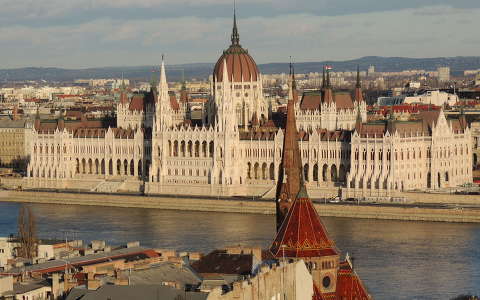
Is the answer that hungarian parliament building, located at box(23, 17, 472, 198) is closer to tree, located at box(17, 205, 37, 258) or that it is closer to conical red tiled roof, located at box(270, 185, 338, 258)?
tree, located at box(17, 205, 37, 258)

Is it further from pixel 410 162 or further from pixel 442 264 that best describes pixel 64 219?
pixel 442 264

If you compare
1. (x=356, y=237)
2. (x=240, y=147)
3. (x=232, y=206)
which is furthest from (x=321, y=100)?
(x=356, y=237)

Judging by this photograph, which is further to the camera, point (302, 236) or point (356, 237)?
point (356, 237)

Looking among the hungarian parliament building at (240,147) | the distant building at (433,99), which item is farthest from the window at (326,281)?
the distant building at (433,99)

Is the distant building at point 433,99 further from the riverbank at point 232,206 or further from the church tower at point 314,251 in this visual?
the church tower at point 314,251

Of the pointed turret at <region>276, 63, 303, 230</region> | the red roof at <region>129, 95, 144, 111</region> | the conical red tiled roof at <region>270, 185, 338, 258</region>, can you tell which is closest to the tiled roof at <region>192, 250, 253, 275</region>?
the conical red tiled roof at <region>270, 185, 338, 258</region>

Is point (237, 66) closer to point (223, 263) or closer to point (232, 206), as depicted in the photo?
point (232, 206)
